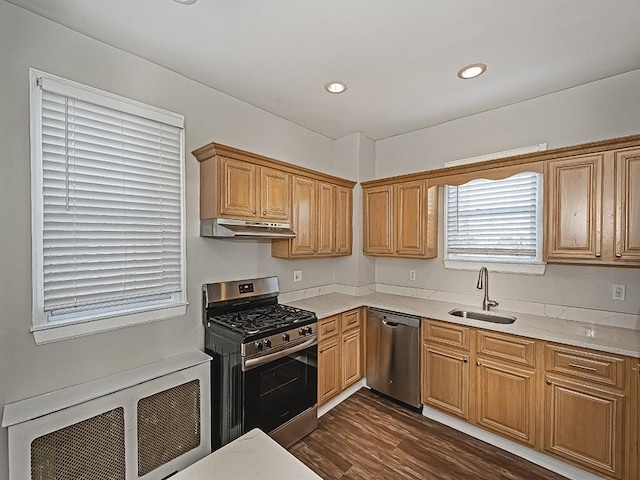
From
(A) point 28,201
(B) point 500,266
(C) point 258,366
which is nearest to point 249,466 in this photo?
(C) point 258,366

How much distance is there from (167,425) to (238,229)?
145 cm

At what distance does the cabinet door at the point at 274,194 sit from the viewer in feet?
8.95

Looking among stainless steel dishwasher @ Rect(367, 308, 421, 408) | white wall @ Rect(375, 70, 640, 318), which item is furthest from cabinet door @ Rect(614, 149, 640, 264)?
stainless steel dishwasher @ Rect(367, 308, 421, 408)

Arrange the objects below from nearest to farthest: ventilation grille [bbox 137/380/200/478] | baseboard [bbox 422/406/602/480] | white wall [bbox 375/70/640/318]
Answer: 1. ventilation grille [bbox 137/380/200/478]
2. baseboard [bbox 422/406/602/480]
3. white wall [bbox 375/70/640/318]

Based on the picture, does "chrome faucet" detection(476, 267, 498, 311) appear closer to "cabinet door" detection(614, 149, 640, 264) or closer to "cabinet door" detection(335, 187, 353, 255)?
"cabinet door" detection(614, 149, 640, 264)

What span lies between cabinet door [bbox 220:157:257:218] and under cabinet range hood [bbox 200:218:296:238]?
0.28 feet

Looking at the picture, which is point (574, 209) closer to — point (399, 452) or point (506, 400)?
point (506, 400)

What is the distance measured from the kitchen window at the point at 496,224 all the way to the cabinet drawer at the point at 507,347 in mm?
757

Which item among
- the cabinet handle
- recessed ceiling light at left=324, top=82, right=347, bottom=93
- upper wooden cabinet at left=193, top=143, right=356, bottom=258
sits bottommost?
the cabinet handle

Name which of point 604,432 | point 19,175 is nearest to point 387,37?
point 19,175

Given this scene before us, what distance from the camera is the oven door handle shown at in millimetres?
2176

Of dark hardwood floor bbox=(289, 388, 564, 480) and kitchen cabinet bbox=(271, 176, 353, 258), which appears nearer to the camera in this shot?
dark hardwood floor bbox=(289, 388, 564, 480)

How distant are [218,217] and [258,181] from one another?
1.66ft

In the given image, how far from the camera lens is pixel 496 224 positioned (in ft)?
10.1
